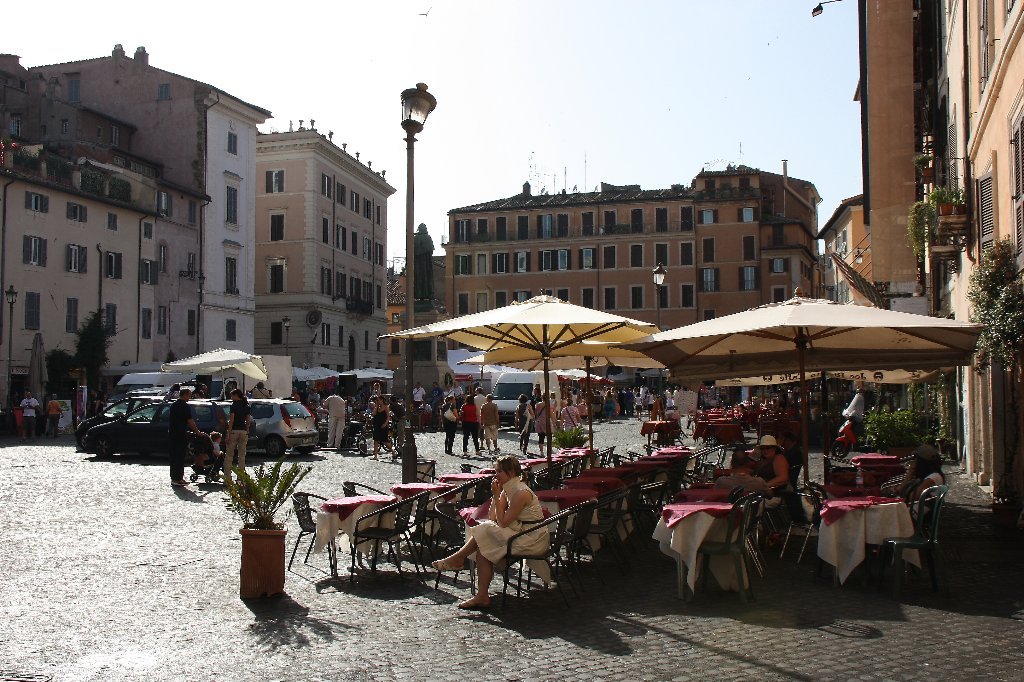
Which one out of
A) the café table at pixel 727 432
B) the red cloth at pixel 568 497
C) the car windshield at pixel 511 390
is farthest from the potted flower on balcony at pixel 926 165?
the car windshield at pixel 511 390

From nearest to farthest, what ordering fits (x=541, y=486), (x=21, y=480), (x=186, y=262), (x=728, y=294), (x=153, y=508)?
(x=541, y=486) → (x=153, y=508) → (x=21, y=480) → (x=186, y=262) → (x=728, y=294)

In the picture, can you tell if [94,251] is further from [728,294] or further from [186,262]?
[728,294]

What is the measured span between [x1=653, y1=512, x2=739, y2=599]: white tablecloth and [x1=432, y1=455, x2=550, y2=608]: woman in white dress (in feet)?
3.33

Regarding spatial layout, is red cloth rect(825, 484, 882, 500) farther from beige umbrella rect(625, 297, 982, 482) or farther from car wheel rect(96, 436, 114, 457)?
car wheel rect(96, 436, 114, 457)

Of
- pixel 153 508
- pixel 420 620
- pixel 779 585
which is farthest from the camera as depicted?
pixel 153 508

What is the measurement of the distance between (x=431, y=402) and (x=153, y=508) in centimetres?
2515

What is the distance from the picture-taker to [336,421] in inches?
1123

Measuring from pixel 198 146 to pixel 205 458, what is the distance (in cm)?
3862

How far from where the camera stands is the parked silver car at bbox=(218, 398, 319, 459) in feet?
83.7

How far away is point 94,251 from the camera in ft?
152

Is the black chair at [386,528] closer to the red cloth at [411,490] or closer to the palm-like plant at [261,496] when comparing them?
the red cloth at [411,490]

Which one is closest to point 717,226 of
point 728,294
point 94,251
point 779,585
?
point 728,294

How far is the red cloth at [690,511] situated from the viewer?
8.60m

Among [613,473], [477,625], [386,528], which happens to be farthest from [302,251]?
[477,625]
